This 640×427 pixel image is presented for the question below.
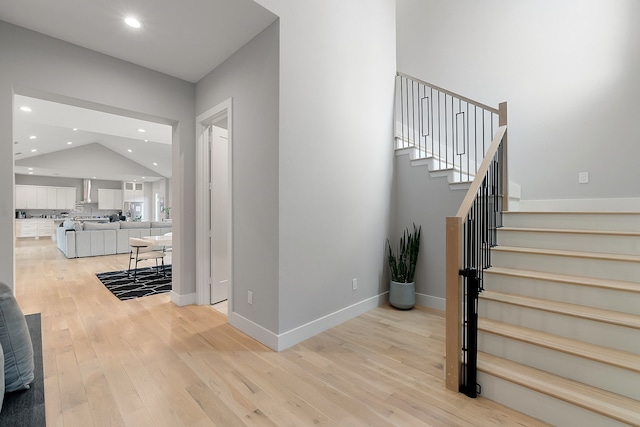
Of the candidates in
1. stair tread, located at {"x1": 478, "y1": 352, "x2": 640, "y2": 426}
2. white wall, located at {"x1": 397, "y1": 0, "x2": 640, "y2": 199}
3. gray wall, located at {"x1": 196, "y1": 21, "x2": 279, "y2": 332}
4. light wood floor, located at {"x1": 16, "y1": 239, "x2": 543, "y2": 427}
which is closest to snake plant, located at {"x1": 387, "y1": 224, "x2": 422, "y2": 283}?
light wood floor, located at {"x1": 16, "y1": 239, "x2": 543, "y2": 427}

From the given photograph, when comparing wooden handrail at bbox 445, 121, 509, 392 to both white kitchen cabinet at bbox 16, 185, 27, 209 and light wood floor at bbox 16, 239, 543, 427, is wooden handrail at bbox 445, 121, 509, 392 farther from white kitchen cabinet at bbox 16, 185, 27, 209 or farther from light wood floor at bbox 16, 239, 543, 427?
white kitchen cabinet at bbox 16, 185, 27, 209

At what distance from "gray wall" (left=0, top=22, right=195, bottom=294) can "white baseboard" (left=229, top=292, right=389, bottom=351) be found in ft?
3.99

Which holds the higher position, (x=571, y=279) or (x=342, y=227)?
(x=342, y=227)

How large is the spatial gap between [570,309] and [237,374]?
2375 millimetres

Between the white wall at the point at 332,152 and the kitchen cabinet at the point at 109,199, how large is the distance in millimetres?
15733

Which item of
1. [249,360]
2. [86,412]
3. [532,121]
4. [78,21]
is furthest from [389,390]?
[532,121]

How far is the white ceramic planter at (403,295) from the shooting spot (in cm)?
337

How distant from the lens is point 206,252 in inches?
140

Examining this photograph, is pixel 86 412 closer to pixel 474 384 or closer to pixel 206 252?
pixel 206 252

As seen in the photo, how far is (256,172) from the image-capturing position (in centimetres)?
267

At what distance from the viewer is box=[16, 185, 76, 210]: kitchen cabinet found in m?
12.0

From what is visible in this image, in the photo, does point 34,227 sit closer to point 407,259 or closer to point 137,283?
point 137,283

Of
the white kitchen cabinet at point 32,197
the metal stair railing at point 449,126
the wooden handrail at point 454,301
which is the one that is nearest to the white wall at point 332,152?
the metal stair railing at point 449,126

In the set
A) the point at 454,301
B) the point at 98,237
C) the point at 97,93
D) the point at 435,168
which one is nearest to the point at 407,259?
the point at 435,168
